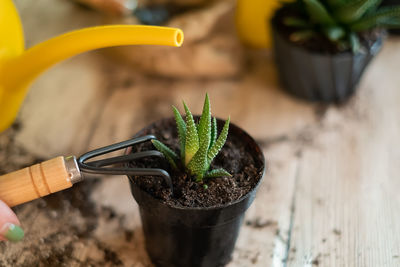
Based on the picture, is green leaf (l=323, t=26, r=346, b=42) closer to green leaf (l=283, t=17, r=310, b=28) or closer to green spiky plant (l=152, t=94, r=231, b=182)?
green leaf (l=283, t=17, r=310, b=28)

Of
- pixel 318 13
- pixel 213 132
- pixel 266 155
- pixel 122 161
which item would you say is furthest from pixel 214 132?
pixel 318 13

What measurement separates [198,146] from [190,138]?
0.06ft

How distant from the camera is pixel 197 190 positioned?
1.73 ft

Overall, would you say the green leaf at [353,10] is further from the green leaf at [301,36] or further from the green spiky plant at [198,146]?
the green spiky plant at [198,146]

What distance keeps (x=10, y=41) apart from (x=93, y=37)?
172 mm

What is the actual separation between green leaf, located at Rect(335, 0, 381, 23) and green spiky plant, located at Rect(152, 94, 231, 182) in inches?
A: 13.2

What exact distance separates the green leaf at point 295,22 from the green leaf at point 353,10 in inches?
2.1

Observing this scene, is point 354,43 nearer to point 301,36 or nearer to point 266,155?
point 301,36

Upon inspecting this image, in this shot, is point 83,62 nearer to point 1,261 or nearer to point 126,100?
point 126,100

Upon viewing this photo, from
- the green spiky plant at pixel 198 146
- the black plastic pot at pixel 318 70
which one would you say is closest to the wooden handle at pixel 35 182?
the green spiky plant at pixel 198 146

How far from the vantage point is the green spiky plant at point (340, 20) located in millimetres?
735

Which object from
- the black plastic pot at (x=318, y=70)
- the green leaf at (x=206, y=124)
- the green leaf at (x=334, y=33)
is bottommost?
the black plastic pot at (x=318, y=70)

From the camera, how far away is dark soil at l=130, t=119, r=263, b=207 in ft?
1.69

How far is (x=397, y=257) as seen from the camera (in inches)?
24.0
